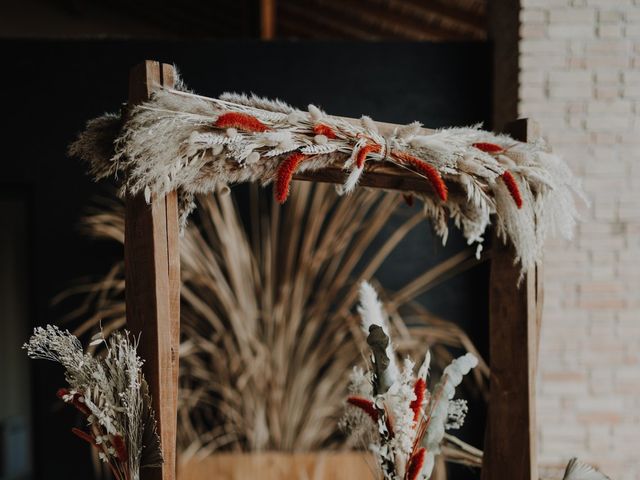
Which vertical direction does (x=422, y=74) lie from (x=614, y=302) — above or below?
above

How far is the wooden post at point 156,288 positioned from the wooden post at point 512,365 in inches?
41.6

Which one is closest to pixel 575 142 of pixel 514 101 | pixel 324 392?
pixel 514 101

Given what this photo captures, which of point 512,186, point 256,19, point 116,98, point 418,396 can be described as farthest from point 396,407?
point 256,19

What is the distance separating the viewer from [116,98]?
10.3 ft

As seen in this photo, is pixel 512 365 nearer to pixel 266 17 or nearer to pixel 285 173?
pixel 285 173

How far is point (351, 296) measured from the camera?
301 cm

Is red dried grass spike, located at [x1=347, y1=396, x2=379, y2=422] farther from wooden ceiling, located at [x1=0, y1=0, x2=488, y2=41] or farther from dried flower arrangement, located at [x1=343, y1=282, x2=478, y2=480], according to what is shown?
wooden ceiling, located at [x1=0, y1=0, x2=488, y2=41]

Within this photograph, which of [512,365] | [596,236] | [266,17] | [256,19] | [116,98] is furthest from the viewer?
[256,19]

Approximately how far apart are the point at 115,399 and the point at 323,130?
0.83m

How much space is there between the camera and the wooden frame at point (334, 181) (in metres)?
1.40

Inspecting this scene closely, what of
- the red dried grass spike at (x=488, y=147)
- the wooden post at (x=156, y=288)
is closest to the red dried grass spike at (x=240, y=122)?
the wooden post at (x=156, y=288)

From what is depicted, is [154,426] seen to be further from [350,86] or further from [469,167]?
[350,86]

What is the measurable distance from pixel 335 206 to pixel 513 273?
1.34 metres

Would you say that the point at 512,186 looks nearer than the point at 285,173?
No
